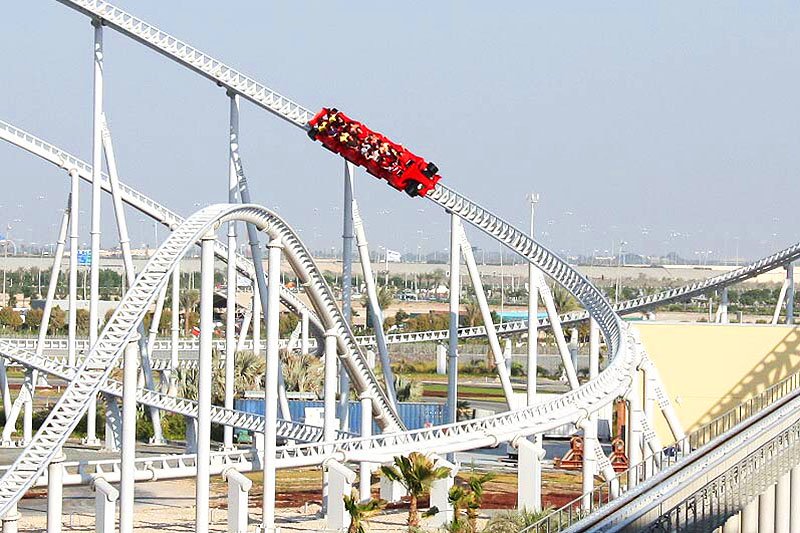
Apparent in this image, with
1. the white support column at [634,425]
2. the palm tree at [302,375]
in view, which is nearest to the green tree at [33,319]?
the palm tree at [302,375]

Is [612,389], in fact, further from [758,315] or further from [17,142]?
[758,315]

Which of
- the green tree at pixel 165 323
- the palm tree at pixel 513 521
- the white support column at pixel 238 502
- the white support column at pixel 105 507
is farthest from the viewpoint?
the green tree at pixel 165 323

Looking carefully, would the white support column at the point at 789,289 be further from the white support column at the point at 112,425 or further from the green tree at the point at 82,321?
the green tree at the point at 82,321

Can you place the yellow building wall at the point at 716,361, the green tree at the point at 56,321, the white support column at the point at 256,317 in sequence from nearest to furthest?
1. the white support column at the point at 256,317
2. the yellow building wall at the point at 716,361
3. the green tree at the point at 56,321

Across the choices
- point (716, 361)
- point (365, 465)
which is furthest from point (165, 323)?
point (365, 465)

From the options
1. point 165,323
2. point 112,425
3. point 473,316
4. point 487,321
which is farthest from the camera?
point 165,323

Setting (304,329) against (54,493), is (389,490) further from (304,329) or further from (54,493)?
(304,329)

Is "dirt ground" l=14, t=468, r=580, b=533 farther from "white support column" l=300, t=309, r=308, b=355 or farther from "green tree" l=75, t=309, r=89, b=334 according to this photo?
"green tree" l=75, t=309, r=89, b=334
